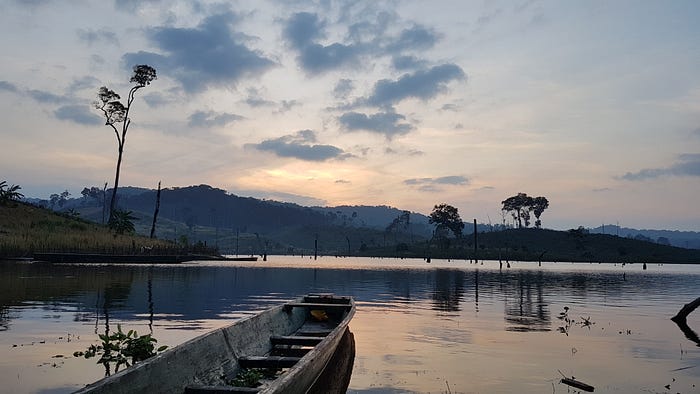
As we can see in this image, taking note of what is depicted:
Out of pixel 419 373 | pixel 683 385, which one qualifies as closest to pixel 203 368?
pixel 419 373

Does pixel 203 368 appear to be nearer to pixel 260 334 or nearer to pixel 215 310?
pixel 260 334

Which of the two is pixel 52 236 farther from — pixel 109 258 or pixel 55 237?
pixel 109 258

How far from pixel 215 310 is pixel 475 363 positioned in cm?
1375

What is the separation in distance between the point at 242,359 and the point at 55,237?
181 feet

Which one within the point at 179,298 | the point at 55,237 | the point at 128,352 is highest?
the point at 55,237

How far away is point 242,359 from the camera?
38.5ft

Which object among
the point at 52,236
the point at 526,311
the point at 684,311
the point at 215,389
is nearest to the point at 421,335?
the point at 526,311

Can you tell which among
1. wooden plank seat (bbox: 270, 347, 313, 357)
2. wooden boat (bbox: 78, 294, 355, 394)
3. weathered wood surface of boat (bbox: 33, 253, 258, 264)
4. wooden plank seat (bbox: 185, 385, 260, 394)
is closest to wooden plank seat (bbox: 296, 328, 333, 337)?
wooden boat (bbox: 78, 294, 355, 394)

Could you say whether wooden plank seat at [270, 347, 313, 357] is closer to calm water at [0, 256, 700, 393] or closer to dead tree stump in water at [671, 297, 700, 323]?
calm water at [0, 256, 700, 393]

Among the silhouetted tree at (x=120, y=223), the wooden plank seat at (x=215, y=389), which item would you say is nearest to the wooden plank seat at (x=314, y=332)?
the wooden plank seat at (x=215, y=389)

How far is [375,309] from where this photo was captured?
2853 cm

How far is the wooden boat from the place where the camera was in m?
7.75

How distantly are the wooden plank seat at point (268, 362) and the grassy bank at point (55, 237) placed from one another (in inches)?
1999

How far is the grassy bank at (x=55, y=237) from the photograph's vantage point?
54.6m
